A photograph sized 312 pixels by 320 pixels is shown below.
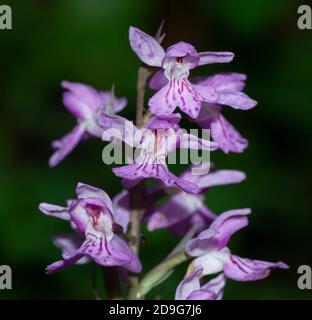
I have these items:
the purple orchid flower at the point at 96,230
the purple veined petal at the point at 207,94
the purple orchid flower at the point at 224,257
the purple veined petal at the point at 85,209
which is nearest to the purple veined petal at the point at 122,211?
the purple orchid flower at the point at 96,230

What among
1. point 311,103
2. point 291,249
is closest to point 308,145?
point 311,103

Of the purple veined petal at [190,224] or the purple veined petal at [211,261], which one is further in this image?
the purple veined petal at [190,224]

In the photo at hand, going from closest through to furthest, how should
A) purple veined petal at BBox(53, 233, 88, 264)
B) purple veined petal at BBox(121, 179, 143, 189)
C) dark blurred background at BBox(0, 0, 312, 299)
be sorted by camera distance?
purple veined petal at BBox(121, 179, 143, 189), purple veined petal at BBox(53, 233, 88, 264), dark blurred background at BBox(0, 0, 312, 299)

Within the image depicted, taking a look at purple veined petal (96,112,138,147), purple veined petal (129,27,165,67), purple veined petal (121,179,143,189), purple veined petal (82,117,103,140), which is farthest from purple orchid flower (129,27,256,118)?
purple veined petal (82,117,103,140)

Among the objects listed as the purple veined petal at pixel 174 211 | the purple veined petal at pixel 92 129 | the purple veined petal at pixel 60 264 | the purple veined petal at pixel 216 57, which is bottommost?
the purple veined petal at pixel 60 264

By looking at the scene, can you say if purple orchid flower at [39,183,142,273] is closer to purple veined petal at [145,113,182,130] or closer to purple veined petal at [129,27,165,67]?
purple veined petal at [145,113,182,130]

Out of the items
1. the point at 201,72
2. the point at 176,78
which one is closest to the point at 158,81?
the point at 176,78

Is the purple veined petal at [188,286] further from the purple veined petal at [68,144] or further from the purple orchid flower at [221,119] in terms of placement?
the purple veined petal at [68,144]

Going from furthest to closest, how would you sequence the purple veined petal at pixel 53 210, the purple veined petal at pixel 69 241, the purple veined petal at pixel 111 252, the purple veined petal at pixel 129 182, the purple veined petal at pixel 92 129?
the purple veined petal at pixel 92 129
the purple veined petal at pixel 69 241
the purple veined petal at pixel 53 210
the purple veined petal at pixel 129 182
the purple veined petal at pixel 111 252
